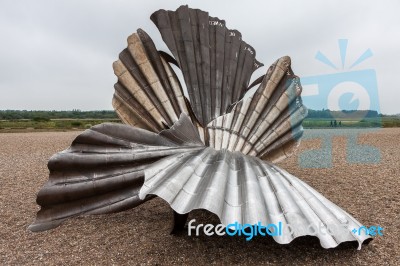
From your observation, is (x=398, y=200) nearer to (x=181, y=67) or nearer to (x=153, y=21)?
(x=181, y=67)

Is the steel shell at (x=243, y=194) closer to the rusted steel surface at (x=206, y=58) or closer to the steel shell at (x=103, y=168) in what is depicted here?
the steel shell at (x=103, y=168)

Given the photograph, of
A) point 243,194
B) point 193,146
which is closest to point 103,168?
point 193,146

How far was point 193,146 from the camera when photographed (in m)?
3.78

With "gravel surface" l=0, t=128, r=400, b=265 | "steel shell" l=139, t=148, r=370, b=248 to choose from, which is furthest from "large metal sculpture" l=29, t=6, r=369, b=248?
"gravel surface" l=0, t=128, r=400, b=265

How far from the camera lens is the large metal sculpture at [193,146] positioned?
2961 mm

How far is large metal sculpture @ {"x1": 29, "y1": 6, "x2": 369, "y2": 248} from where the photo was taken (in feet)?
9.71

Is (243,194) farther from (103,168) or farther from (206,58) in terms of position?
(206,58)

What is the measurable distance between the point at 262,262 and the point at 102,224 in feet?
7.57

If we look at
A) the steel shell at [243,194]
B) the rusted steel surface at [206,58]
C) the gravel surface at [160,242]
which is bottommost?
the gravel surface at [160,242]

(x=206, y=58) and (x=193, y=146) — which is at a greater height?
Answer: (x=206, y=58)

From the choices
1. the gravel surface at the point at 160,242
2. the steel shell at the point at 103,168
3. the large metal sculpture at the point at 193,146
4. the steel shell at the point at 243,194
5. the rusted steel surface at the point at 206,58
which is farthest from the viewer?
the rusted steel surface at the point at 206,58

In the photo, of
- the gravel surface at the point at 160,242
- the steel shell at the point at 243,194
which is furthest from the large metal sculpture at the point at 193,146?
the gravel surface at the point at 160,242

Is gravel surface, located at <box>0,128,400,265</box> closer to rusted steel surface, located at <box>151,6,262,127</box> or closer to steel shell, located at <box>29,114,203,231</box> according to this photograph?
steel shell, located at <box>29,114,203,231</box>

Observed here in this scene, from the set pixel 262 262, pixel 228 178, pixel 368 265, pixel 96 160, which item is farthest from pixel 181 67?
pixel 368 265
